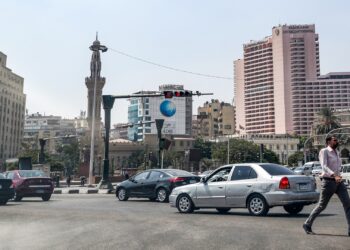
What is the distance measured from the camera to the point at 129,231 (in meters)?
8.84

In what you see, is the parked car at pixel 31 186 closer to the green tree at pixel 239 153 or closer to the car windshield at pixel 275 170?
the car windshield at pixel 275 170

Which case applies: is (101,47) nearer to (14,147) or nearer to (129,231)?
(129,231)

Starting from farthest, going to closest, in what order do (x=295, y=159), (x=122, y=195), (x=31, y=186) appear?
(x=295, y=159) → (x=31, y=186) → (x=122, y=195)

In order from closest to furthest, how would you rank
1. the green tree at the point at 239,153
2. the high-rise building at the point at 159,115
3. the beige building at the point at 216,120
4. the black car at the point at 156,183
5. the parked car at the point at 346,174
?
the black car at the point at 156,183 → the parked car at the point at 346,174 → the green tree at the point at 239,153 → the high-rise building at the point at 159,115 → the beige building at the point at 216,120

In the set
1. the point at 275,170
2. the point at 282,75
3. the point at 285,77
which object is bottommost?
the point at 275,170

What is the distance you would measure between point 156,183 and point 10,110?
127 m

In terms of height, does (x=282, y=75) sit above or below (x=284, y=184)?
above

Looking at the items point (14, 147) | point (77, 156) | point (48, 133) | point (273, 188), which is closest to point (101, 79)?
point (77, 156)

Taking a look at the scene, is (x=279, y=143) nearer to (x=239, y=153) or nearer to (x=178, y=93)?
(x=239, y=153)

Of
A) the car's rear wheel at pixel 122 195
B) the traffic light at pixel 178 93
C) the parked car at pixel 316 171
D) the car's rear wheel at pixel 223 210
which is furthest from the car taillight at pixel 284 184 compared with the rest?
the parked car at pixel 316 171

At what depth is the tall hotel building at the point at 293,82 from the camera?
154 m

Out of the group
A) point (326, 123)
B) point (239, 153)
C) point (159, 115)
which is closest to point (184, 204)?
point (326, 123)

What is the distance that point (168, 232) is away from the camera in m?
8.58

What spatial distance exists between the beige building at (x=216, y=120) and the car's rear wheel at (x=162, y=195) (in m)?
161
